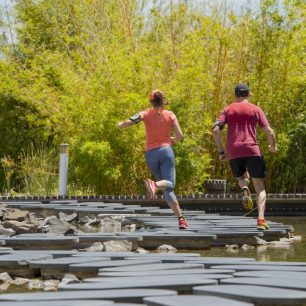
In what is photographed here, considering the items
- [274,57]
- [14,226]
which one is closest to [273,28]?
[274,57]

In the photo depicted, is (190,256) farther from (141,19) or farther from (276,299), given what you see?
(141,19)

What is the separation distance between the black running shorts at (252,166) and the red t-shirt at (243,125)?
0.06m

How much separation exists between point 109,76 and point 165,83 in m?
1.07

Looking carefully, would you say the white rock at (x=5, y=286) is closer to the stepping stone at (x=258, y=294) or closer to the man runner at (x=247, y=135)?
the stepping stone at (x=258, y=294)

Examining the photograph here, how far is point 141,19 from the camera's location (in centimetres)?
Answer: 2198

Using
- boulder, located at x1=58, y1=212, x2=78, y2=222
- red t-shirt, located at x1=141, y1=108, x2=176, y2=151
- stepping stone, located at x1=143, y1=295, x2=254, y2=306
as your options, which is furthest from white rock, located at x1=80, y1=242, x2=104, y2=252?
boulder, located at x1=58, y1=212, x2=78, y2=222

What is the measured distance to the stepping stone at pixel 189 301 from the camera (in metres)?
4.57

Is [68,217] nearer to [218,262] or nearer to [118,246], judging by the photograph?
[118,246]

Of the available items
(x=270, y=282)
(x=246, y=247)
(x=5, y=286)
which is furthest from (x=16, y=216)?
(x=270, y=282)

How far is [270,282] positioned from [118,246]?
2.98 metres

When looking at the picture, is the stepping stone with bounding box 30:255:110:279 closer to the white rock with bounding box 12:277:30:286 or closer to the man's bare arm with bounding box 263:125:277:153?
the white rock with bounding box 12:277:30:286

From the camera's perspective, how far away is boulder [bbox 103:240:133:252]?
8109mm

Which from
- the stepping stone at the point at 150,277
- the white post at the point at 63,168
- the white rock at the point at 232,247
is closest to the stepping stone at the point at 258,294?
the stepping stone at the point at 150,277

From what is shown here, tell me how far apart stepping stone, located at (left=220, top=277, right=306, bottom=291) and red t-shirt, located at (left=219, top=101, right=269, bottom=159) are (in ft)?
13.9
